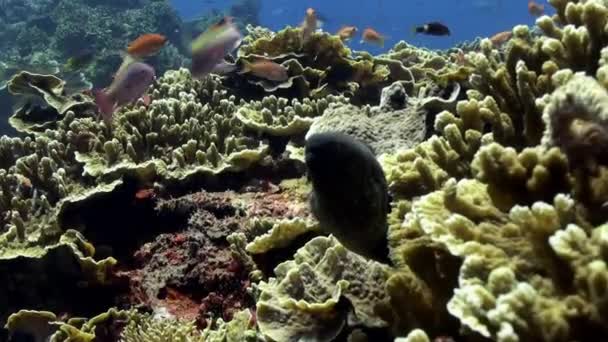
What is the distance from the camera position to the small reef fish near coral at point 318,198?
67.3 inches

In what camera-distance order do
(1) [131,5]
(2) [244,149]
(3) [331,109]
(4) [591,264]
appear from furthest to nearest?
(1) [131,5] → (2) [244,149] → (3) [331,109] → (4) [591,264]

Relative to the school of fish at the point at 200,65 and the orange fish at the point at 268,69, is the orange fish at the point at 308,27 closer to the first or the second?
the school of fish at the point at 200,65

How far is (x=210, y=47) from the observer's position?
544 cm

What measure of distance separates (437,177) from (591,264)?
3.62 ft

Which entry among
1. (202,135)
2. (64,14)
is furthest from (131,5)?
(202,135)

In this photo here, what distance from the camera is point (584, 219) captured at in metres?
1.76

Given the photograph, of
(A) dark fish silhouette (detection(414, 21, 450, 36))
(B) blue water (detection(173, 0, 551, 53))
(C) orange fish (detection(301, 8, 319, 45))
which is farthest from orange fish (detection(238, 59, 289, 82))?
(B) blue water (detection(173, 0, 551, 53))

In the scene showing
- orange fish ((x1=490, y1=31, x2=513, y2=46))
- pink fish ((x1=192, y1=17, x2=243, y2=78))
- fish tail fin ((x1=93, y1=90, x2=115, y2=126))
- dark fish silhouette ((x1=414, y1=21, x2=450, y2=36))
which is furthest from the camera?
dark fish silhouette ((x1=414, y1=21, x2=450, y2=36))

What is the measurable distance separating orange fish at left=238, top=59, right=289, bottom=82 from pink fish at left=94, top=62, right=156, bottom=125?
120 centimetres

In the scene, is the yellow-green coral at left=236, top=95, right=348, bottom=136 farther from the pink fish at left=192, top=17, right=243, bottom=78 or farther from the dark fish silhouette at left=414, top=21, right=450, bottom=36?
the dark fish silhouette at left=414, top=21, right=450, bottom=36

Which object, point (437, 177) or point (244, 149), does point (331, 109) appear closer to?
point (244, 149)

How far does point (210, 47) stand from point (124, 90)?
3.12 ft

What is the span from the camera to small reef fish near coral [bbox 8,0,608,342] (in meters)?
1.71

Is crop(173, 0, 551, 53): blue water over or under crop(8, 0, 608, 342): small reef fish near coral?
over
